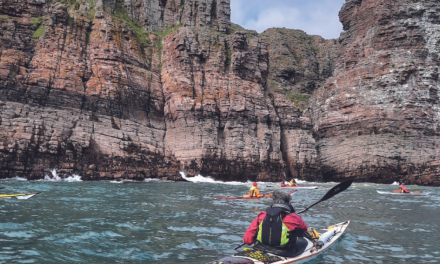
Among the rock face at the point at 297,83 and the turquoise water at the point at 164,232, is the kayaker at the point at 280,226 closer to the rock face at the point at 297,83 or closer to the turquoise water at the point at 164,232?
the turquoise water at the point at 164,232

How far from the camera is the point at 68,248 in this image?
25.4ft

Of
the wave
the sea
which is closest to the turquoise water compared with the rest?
the sea

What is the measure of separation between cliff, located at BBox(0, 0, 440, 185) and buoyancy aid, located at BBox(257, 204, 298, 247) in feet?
93.5

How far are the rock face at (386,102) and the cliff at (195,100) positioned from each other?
164mm

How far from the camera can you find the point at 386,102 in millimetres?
46375

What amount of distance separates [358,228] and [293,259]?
534cm

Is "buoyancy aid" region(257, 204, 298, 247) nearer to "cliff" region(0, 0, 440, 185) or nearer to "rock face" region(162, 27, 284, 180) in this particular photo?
"cliff" region(0, 0, 440, 185)

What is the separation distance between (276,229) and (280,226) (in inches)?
4.0

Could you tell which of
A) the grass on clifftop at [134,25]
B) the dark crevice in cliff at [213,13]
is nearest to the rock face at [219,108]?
the grass on clifftop at [134,25]

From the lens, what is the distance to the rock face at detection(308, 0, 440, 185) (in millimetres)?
41844

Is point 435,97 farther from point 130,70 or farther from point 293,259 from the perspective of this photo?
point 293,259

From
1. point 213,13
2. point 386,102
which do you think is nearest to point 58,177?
point 213,13

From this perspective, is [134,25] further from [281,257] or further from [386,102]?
[281,257]

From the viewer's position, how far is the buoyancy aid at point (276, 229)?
647 cm
